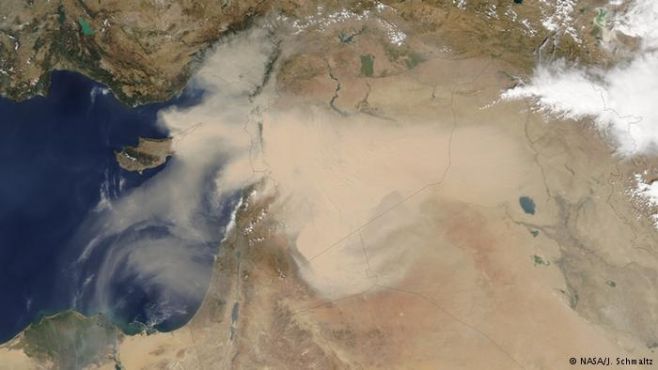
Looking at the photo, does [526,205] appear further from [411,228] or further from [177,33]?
[177,33]

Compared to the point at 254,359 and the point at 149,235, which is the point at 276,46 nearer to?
the point at 149,235

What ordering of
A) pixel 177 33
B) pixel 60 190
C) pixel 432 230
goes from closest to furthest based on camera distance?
1. pixel 432 230
2. pixel 177 33
3. pixel 60 190

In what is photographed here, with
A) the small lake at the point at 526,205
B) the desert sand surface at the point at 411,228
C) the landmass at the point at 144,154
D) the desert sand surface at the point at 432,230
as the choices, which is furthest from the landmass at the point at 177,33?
the small lake at the point at 526,205

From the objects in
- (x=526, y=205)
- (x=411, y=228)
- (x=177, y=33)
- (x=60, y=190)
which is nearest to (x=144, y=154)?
(x=60, y=190)

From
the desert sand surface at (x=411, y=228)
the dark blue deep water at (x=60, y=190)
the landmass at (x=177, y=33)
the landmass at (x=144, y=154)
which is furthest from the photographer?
the dark blue deep water at (x=60, y=190)

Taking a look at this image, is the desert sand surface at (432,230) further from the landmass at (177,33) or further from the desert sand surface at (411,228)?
the landmass at (177,33)

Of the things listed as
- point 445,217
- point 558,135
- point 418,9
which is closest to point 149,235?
point 445,217
